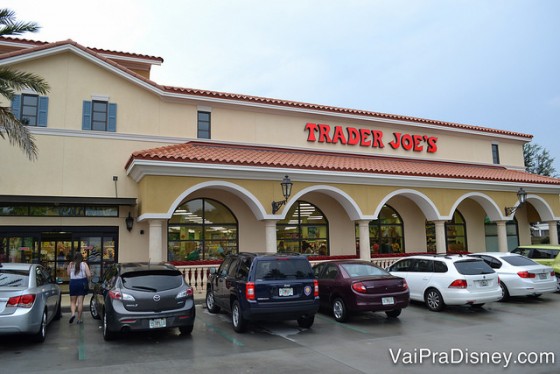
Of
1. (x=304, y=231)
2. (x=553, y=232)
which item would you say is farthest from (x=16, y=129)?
(x=553, y=232)

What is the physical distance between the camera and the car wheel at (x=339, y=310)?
10070 millimetres

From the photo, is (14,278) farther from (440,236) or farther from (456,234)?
(456,234)

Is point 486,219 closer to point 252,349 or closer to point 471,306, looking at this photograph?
point 471,306

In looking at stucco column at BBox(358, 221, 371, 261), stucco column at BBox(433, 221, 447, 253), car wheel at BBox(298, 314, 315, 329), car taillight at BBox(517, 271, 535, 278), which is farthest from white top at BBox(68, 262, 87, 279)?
stucco column at BBox(433, 221, 447, 253)

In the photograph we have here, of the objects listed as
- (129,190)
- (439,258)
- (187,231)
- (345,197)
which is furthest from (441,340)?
(129,190)

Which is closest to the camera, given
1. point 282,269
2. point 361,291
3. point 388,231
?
point 282,269

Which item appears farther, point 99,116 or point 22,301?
point 99,116

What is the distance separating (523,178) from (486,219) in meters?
2.70

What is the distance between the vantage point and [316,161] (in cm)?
1714

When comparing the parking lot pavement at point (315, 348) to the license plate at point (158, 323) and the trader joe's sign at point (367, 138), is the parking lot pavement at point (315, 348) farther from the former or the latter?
the trader joe's sign at point (367, 138)

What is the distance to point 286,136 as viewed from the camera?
61.9ft

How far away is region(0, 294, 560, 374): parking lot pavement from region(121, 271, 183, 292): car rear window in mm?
1074

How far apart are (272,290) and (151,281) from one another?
2.48 meters

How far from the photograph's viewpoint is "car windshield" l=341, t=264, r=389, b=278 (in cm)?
1051
